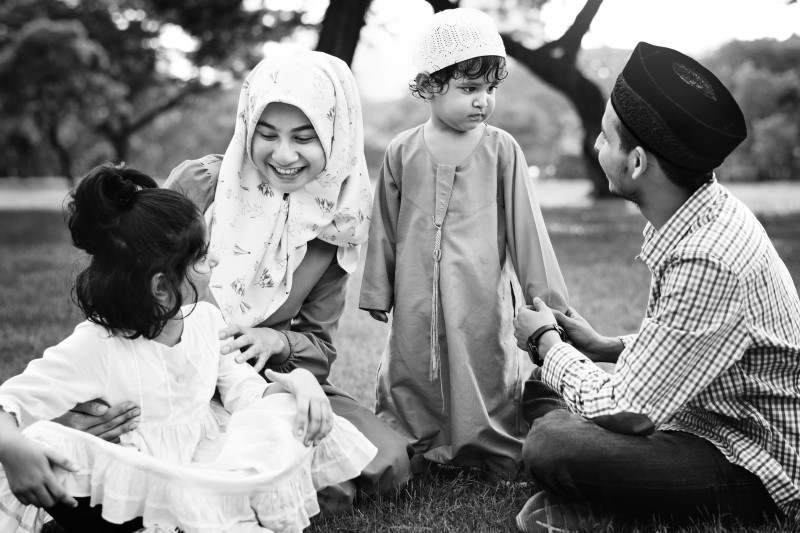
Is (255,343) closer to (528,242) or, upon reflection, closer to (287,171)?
(287,171)

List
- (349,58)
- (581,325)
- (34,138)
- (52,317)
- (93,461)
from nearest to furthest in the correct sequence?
1. (93,461)
2. (581,325)
3. (52,317)
4. (349,58)
5. (34,138)

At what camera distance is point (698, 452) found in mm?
2295

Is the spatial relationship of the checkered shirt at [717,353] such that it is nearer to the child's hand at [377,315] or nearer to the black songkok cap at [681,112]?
the black songkok cap at [681,112]

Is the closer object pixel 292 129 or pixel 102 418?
pixel 102 418

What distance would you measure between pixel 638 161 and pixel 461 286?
91 centimetres

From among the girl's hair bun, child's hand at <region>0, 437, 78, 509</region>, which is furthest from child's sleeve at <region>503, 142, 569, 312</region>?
child's hand at <region>0, 437, 78, 509</region>

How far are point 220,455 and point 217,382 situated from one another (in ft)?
1.30

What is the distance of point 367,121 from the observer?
44531 mm

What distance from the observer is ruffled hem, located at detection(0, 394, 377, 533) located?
2.04 meters

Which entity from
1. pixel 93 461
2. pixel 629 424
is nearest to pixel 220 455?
pixel 93 461

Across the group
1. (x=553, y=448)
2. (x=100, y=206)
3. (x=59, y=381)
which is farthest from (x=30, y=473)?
(x=553, y=448)

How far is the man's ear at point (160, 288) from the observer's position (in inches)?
87.3

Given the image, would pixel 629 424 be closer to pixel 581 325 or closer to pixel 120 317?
pixel 581 325

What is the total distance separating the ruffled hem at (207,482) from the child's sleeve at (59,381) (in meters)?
0.07
